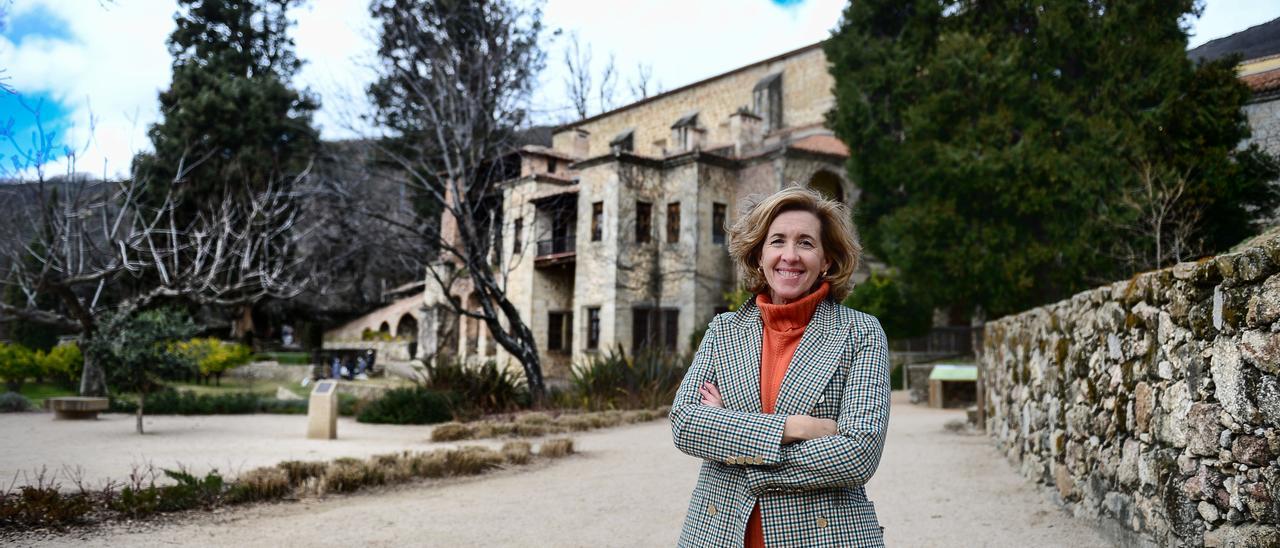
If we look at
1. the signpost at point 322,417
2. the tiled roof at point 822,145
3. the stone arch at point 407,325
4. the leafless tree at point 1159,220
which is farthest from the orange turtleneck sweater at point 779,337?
the stone arch at point 407,325

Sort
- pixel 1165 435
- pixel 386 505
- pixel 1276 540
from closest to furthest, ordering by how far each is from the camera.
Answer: pixel 1276 540, pixel 1165 435, pixel 386 505

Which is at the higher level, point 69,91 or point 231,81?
point 231,81

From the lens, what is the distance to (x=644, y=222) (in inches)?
1023

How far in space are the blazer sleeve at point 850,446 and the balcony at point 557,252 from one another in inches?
975

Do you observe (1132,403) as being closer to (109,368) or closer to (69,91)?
(69,91)

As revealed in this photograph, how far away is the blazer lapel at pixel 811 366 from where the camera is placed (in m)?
2.13

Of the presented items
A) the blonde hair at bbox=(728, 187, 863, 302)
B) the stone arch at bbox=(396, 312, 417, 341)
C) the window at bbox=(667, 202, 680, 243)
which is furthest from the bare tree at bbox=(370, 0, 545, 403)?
the blonde hair at bbox=(728, 187, 863, 302)

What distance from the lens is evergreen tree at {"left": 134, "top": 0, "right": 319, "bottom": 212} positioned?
25.6 meters

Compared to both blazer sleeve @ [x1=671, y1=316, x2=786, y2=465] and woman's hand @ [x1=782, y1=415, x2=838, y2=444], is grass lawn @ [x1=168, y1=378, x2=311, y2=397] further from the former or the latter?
woman's hand @ [x1=782, y1=415, x2=838, y2=444]

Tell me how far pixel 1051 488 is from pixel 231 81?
28171mm

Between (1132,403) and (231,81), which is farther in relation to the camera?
(231,81)

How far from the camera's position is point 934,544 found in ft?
17.3

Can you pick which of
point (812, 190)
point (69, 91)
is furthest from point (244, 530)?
point (812, 190)

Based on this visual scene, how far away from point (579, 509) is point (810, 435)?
4.88 m
